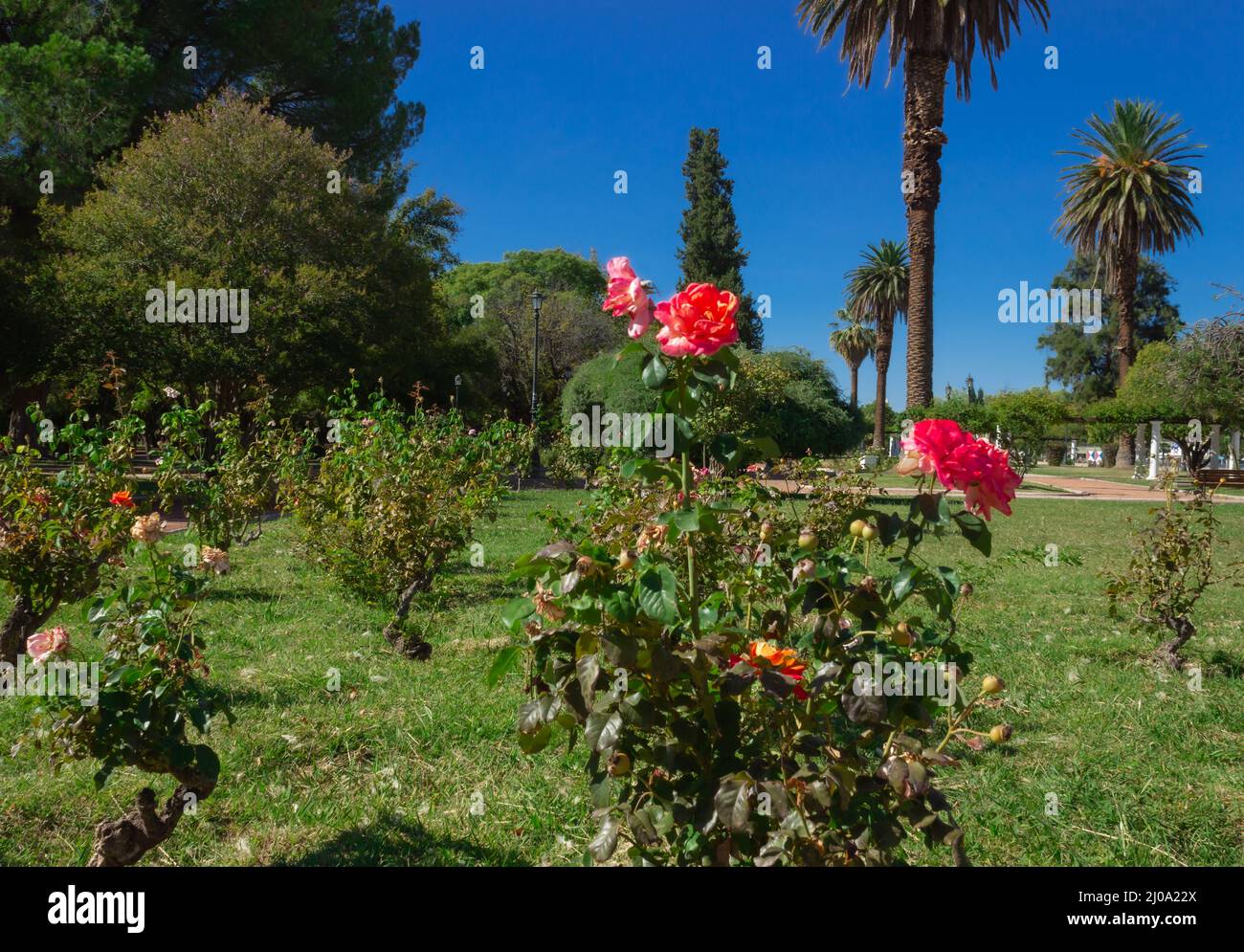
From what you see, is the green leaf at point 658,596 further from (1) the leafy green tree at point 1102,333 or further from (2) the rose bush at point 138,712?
(1) the leafy green tree at point 1102,333

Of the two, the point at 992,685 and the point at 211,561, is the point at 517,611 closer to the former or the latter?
the point at 992,685

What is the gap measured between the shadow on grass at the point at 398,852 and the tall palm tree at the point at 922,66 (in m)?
18.9

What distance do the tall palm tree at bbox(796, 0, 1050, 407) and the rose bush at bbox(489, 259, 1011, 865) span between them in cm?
1908

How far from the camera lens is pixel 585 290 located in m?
45.6

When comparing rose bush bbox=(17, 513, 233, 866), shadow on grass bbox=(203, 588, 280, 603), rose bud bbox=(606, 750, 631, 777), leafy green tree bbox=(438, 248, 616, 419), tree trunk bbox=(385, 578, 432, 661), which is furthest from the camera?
leafy green tree bbox=(438, 248, 616, 419)

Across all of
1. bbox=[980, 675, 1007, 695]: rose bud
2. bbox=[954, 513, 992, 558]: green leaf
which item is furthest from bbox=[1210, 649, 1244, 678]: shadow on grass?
bbox=[954, 513, 992, 558]: green leaf

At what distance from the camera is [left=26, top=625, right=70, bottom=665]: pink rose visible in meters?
2.02

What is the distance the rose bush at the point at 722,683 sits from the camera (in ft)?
4.70

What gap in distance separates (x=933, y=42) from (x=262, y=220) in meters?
14.7

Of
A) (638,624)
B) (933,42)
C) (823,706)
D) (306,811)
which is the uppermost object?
(933,42)

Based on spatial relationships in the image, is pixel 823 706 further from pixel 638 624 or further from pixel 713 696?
pixel 638 624

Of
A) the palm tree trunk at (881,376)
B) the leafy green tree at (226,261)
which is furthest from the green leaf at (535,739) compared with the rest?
the palm tree trunk at (881,376)

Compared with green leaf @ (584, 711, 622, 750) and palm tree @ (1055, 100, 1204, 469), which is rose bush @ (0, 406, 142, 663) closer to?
green leaf @ (584, 711, 622, 750)
